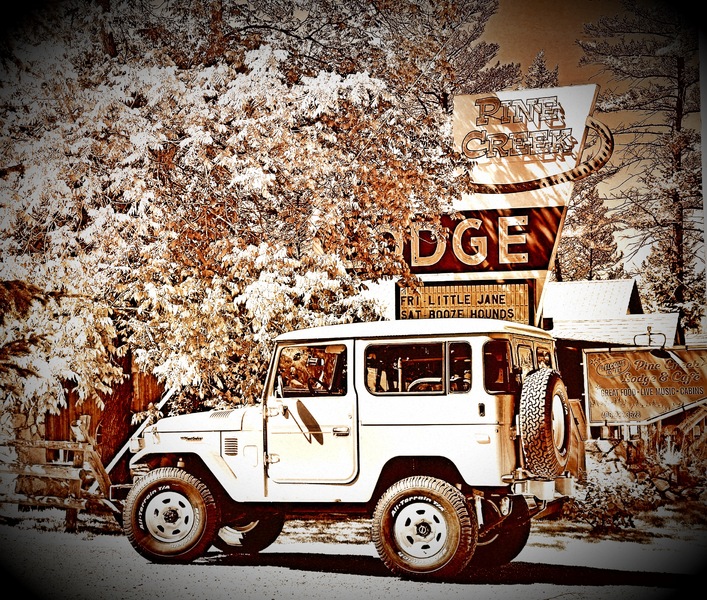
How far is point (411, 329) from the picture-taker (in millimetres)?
6258

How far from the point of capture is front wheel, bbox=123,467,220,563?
651cm

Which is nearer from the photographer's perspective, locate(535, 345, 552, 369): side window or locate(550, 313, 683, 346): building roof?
locate(535, 345, 552, 369): side window

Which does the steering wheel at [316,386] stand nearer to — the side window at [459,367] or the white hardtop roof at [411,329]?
the white hardtop roof at [411,329]

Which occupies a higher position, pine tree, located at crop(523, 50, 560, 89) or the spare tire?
pine tree, located at crop(523, 50, 560, 89)

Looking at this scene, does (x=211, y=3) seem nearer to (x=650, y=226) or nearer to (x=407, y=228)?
(x=407, y=228)

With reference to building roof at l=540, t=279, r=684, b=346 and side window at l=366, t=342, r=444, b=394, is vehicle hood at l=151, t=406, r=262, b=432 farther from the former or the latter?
building roof at l=540, t=279, r=684, b=346

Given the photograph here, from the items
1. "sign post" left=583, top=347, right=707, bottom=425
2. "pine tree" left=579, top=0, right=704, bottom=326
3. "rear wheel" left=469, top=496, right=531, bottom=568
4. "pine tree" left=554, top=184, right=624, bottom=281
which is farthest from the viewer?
"pine tree" left=554, top=184, right=624, bottom=281

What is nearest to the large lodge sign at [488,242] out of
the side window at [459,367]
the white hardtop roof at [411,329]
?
the white hardtop roof at [411,329]

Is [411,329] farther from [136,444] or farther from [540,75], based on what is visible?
[136,444]

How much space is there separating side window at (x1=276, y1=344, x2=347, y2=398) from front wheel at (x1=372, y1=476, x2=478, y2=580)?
794mm

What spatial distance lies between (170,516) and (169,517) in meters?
0.01

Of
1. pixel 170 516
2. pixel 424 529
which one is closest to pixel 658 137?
pixel 424 529

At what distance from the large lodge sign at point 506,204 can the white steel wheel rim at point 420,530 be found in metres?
1.54

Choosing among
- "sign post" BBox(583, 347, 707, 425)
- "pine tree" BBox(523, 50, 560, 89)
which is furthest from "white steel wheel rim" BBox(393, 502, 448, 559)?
"pine tree" BBox(523, 50, 560, 89)
